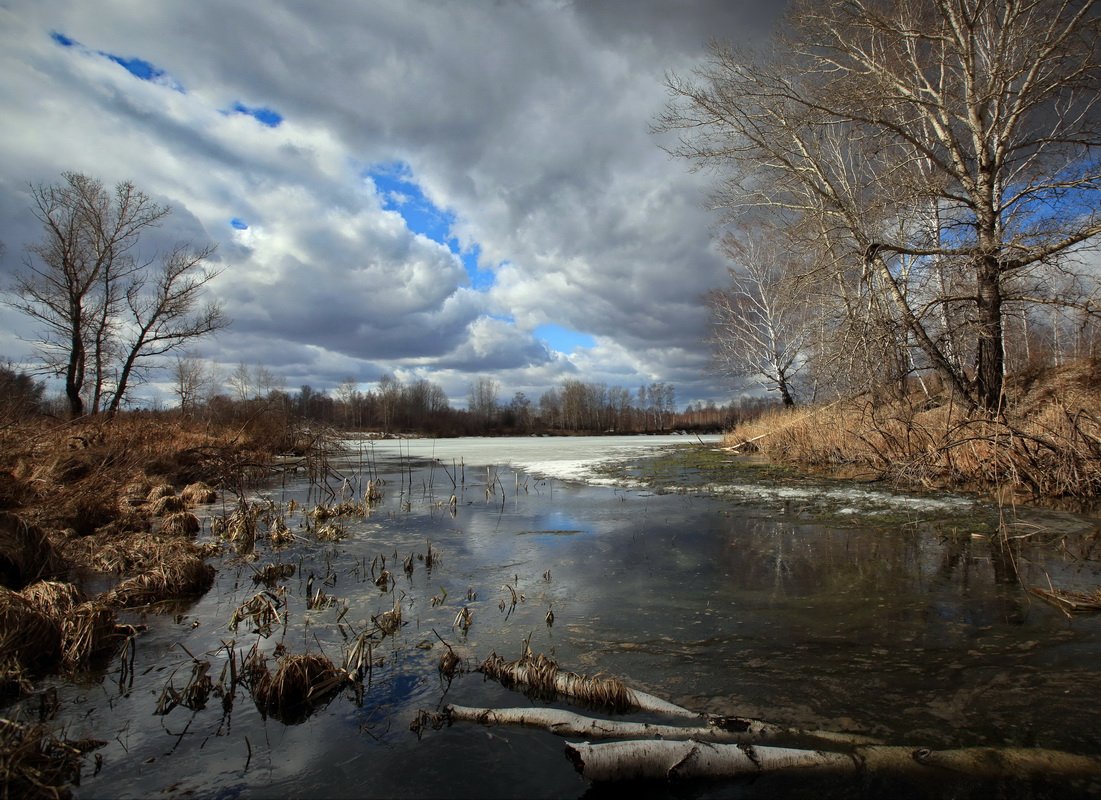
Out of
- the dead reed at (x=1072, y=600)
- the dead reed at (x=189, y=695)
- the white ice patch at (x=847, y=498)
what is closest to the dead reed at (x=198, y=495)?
the dead reed at (x=189, y=695)

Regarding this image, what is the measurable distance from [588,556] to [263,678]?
3.28 m

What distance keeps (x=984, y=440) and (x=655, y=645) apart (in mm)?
7131

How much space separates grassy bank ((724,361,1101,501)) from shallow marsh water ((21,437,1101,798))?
1.49 metres

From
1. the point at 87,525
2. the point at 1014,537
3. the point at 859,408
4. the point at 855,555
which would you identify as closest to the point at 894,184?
the point at 859,408

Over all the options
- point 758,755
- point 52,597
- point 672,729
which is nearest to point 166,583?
point 52,597

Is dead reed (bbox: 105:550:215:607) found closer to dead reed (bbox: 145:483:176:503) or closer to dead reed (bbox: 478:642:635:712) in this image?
dead reed (bbox: 478:642:635:712)

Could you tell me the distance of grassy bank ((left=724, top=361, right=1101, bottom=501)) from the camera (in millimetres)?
7184

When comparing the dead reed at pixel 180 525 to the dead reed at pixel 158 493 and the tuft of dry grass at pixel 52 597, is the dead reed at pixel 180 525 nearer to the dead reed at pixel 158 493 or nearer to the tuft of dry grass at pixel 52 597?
the dead reed at pixel 158 493

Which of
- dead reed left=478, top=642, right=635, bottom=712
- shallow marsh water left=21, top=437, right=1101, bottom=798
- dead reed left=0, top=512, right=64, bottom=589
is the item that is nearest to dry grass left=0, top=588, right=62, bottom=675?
shallow marsh water left=21, top=437, right=1101, bottom=798

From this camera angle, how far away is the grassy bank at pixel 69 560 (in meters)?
2.73

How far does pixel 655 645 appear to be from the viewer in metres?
3.28

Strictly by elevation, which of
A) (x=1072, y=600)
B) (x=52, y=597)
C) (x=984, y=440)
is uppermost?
(x=984, y=440)

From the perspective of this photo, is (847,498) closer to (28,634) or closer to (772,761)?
(772,761)

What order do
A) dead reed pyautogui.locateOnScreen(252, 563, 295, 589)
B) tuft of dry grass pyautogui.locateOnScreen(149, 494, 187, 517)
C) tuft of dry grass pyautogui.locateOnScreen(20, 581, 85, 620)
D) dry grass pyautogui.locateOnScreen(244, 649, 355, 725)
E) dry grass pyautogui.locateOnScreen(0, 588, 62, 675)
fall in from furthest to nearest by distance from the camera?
1. tuft of dry grass pyautogui.locateOnScreen(149, 494, 187, 517)
2. dead reed pyautogui.locateOnScreen(252, 563, 295, 589)
3. tuft of dry grass pyautogui.locateOnScreen(20, 581, 85, 620)
4. dry grass pyautogui.locateOnScreen(0, 588, 62, 675)
5. dry grass pyautogui.locateOnScreen(244, 649, 355, 725)
